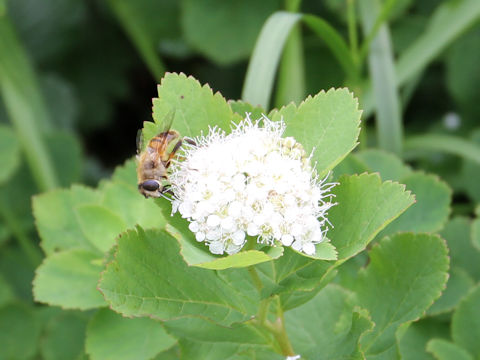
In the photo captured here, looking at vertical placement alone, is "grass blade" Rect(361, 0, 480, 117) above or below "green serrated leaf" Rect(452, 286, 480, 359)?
above

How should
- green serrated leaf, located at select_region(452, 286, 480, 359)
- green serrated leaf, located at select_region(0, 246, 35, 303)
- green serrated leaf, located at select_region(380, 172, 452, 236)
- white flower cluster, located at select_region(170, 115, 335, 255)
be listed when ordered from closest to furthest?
white flower cluster, located at select_region(170, 115, 335, 255) → green serrated leaf, located at select_region(452, 286, 480, 359) → green serrated leaf, located at select_region(380, 172, 452, 236) → green serrated leaf, located at select_region(0, 246, 35, 303)

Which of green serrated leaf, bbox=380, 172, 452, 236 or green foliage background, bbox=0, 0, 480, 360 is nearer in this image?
green foliage background, bbox=0, 0, 480, 360

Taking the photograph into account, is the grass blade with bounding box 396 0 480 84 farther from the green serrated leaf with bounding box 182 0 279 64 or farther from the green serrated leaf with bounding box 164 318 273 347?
the green serrated leaf with bounding box 164 318 273 347

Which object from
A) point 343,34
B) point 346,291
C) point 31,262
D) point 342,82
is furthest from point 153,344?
point 343,34

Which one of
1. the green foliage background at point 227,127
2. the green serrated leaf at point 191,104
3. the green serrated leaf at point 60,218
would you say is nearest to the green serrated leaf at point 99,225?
the green foliage background at point 227,127

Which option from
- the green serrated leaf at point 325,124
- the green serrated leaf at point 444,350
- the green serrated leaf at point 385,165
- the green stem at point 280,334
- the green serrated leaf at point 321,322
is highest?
the green serrated leaf at point 325,124

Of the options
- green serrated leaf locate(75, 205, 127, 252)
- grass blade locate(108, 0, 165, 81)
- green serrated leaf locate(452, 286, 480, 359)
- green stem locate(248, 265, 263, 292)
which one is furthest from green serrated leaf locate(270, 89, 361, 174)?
grass blade locate(108, 0, 165, 81)

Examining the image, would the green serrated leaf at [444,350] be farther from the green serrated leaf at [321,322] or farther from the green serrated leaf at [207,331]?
the green serrated leaf at [207,331]
